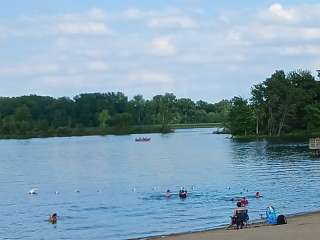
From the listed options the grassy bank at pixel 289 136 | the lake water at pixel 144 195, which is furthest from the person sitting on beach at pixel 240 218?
the grassy bank at pixel 289 136

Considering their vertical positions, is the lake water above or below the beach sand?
below

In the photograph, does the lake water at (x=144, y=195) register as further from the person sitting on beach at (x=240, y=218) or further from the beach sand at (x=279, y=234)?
the beach sand at (x=279, y=234)

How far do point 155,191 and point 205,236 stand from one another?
31423mm

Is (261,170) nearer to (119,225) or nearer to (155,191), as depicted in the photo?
(155,191)

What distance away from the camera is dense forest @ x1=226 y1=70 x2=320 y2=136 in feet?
565

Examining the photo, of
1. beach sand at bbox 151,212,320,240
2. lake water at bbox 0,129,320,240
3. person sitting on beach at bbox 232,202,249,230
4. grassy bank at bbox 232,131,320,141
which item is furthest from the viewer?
grassy bank at bbox 232,131,320,141

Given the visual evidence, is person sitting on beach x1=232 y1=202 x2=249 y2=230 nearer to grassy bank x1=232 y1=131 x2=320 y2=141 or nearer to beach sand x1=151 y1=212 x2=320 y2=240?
beach sand x1=151 y1=212 x2=320 y2=240

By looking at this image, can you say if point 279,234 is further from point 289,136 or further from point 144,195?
point 289,136

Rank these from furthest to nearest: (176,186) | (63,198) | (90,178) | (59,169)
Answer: (59,169), (90,178), (176,186), (63,198)

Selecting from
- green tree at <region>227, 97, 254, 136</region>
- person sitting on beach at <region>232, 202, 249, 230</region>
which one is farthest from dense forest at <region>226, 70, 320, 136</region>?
person sitting on beach at <region>232, 202, 249, 230</region>

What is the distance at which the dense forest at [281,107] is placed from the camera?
172m

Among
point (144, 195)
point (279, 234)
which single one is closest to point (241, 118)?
point (144, 195)

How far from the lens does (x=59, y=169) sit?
102062 millimetres

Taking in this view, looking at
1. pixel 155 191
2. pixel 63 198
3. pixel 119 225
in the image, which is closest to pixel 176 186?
pixel 155 191
